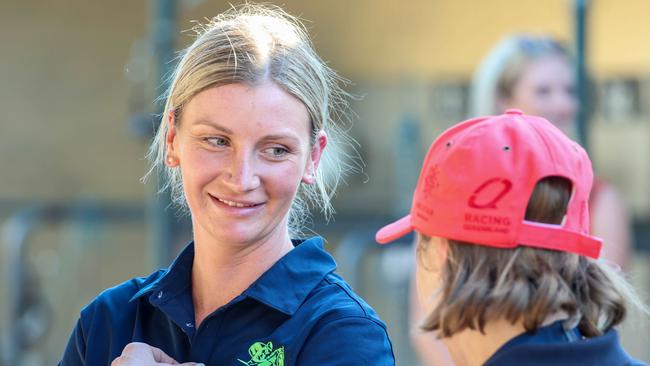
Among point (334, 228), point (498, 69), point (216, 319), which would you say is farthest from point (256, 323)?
point (334, 228)

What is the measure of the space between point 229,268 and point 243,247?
2.0 inches

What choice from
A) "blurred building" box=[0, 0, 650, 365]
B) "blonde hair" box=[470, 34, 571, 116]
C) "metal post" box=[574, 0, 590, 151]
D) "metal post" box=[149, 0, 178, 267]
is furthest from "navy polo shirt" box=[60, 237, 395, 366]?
"blurred building" box=[0, 0, 650, 365]

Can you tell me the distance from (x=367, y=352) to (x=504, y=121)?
467 millimetres

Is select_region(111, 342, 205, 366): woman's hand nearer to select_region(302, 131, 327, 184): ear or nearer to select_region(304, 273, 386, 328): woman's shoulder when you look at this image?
select_region(304, 273, 386, 328): woman's shoulder

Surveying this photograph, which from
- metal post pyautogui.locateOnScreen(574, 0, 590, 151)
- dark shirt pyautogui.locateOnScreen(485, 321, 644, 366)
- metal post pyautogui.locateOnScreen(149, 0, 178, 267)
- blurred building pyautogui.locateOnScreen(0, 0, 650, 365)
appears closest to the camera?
dark shirt pyautogui.locateOnScreen(485, 321, 644, 366)

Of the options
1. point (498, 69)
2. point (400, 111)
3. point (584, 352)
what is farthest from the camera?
point (400, 111)

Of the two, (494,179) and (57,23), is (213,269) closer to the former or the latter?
(494,179)

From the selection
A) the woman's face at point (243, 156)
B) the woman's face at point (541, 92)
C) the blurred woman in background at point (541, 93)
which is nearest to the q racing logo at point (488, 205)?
the woman's face at point (243, 156)

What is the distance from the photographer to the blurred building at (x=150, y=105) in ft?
23.1

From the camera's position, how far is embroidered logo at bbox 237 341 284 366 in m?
1.78

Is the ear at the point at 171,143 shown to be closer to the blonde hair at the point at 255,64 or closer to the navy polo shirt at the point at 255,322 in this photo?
the blonde hair at the point at 255,64

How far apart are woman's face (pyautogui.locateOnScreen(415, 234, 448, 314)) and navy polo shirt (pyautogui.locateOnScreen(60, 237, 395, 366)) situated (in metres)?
0.10

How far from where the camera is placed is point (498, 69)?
309cm

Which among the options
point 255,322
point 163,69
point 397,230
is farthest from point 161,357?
point 163,69
